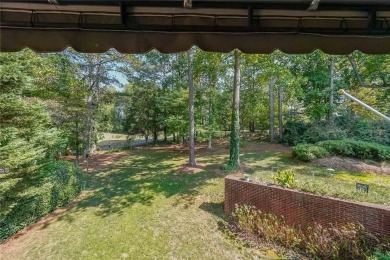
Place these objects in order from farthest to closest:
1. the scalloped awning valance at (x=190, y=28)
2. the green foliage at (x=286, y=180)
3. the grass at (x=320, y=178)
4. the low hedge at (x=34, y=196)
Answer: the green foliage at (x=286, y=180) → the low hedge at (x=34, y=196) → the grass at (x=320, y=178) → the scalloped awning valance at (x=190, y=28)

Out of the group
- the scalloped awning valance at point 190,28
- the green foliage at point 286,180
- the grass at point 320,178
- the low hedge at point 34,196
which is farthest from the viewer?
the green foliage at point 286,180

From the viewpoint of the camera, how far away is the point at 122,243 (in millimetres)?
4699

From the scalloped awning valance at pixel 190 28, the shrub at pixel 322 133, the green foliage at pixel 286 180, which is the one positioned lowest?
the green foliage at pixel 286 180

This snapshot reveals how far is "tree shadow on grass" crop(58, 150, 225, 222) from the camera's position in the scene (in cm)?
669

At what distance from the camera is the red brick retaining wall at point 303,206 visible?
4.02 metres

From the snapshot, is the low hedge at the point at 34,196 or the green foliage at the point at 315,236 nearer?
the green foliage at the point at 315,236

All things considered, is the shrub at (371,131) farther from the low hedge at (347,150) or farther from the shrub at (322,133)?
the low hedge at (347,150)

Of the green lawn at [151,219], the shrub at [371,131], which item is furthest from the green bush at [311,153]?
the shrub at [371,131]

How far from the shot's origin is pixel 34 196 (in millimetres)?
5602

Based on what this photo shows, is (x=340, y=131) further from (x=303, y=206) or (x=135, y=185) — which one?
(x=135, y=185)

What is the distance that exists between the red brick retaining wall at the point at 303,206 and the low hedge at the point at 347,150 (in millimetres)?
5232

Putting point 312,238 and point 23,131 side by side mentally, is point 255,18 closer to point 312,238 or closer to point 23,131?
A: point 312,238

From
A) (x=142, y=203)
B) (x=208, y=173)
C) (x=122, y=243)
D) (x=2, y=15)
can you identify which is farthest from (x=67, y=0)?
(x=208, y=173)

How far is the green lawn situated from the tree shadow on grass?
1.1 inches
